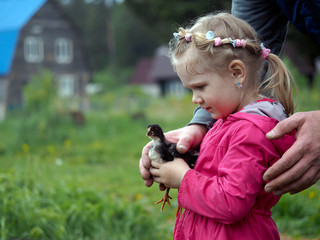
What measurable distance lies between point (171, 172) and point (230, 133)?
0.96 feet

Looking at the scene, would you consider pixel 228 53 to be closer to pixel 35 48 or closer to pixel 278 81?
pixel 278 81

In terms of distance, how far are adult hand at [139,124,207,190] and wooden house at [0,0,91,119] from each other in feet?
37.2

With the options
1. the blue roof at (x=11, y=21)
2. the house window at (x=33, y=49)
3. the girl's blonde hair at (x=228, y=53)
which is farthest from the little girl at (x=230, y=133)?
the house window at (x=33, y=49)

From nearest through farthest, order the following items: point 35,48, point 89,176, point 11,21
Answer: point 89,176 < point 11,21 < point 35,48

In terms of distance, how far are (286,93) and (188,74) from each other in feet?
1.43

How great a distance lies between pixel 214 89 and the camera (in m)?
1.58

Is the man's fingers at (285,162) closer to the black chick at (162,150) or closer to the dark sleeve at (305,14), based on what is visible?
the black chick at (162,150)

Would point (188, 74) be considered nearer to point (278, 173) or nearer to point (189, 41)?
point (189, 41)

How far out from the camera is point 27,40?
580 inches

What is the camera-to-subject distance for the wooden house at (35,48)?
14141mm

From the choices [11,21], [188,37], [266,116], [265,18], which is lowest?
[11,21]

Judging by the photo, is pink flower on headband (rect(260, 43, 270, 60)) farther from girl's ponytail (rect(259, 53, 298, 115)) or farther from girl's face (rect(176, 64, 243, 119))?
girl's face (rect(176, 64, 243, 119))

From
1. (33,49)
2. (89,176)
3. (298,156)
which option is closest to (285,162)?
(298,156)

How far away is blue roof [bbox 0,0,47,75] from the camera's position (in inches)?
557
